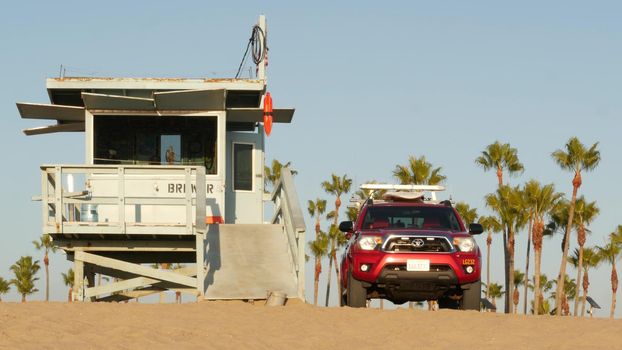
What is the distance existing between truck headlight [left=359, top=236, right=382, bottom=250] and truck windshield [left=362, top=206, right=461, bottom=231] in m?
1.04

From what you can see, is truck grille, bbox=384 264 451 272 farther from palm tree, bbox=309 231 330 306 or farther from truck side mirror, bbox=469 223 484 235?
palm tree, bbox=309 231 330 306

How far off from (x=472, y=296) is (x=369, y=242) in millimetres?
1704

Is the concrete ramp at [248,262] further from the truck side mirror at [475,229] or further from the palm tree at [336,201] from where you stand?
the palm tree at [336,201]

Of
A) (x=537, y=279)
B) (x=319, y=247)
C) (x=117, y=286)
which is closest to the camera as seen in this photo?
(x=117, y=286)

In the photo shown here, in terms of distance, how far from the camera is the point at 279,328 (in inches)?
504

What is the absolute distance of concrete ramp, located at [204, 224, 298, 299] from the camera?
17.5 m

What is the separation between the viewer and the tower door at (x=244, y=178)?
909 inches

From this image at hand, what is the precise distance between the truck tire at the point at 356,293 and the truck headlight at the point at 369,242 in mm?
531

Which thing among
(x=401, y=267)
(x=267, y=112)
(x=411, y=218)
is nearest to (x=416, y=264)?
(x=401, y=267)

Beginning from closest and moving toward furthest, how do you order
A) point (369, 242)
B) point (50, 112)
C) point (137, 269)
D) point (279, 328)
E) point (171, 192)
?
point (279, 328), point (369, 242), point (137, 269), point (171, 192), point (50, 112)

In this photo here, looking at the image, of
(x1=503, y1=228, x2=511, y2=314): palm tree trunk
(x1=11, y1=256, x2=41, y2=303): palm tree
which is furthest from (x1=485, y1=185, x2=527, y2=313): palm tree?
(x1=11, y1=256, x2=41, y2=303): palm tree

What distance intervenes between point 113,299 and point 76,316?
8529 mm

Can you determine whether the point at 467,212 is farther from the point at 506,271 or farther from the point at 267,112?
the point at 267,112

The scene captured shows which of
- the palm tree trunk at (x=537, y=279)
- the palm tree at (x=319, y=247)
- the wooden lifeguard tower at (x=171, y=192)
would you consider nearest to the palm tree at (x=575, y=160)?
the palm tree trunk at (x=537, y=279)
